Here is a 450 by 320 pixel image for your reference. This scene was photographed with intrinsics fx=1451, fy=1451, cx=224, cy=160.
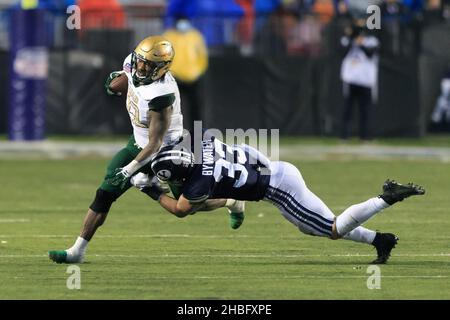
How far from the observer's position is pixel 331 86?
25047 millimetres

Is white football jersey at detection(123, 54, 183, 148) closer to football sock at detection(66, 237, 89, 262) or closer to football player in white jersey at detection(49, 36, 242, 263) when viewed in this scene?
football player in white jersey at detection(49, 36, 242, 263)

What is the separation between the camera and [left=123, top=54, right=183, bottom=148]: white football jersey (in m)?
11.2

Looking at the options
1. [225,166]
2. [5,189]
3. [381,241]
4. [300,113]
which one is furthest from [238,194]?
[300,113]

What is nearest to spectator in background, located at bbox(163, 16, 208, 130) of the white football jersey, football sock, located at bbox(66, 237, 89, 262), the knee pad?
the white football jersey

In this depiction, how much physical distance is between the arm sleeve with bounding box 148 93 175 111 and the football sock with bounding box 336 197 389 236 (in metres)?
1.62

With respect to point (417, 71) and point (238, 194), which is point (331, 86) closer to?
point (417, 71)

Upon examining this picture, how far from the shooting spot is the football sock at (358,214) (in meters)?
11.2

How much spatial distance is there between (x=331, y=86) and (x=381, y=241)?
45.5 feet

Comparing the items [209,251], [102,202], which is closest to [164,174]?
[102,202]

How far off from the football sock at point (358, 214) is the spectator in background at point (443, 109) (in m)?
14.2

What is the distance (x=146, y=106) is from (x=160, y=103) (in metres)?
0.15

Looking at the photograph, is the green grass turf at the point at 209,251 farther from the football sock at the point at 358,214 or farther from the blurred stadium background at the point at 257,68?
the blurred stadium background at the point at 257,68

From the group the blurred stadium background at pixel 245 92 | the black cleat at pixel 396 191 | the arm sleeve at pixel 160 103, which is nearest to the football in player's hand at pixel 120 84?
the arm sleeve at pixel 160 103

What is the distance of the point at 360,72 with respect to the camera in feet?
78.7
